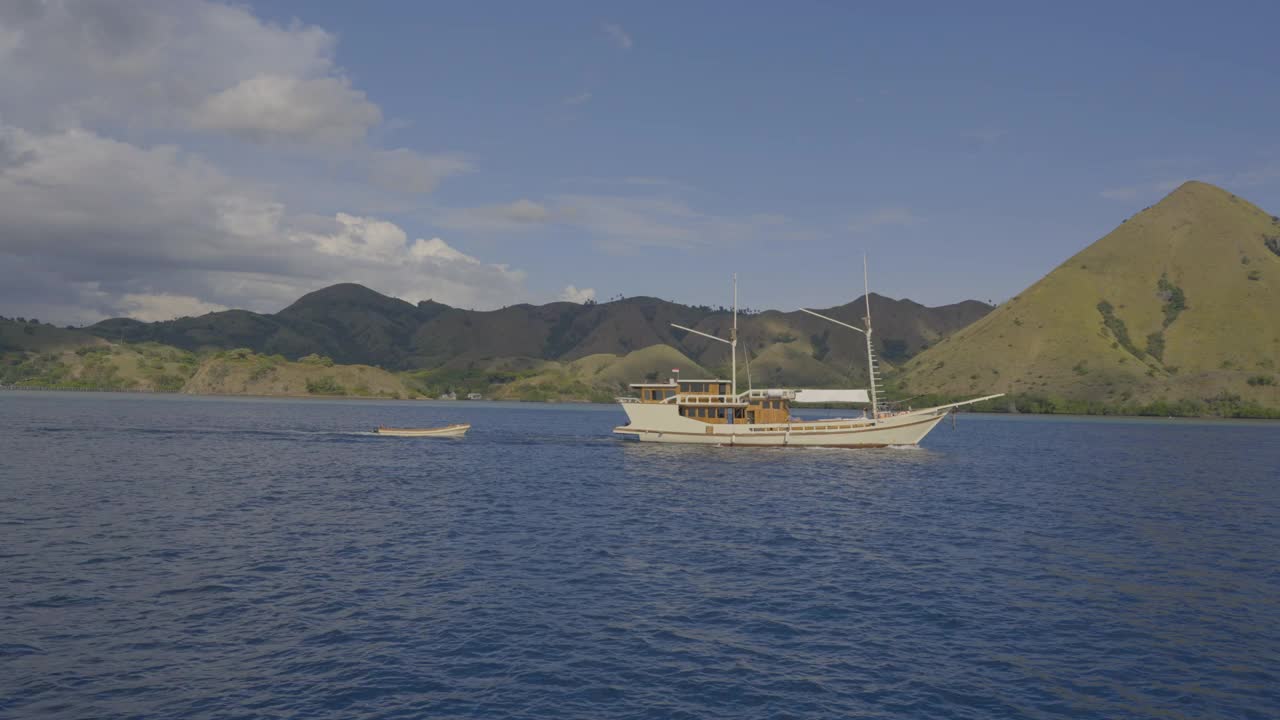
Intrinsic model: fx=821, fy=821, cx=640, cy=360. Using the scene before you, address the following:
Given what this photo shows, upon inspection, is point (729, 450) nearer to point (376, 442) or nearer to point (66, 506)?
point (376, 442)

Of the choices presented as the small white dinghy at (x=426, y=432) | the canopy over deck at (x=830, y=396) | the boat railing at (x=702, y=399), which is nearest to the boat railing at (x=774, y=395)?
the canopy over deck at (x=830, y=396)

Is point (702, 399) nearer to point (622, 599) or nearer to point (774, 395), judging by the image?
point (774, 395)

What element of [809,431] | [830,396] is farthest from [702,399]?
[830,396]

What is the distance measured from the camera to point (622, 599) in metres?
30.9

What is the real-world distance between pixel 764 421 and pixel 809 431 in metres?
5.85

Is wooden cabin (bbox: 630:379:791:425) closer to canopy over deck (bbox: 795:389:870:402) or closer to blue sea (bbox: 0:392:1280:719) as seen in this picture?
canopy over deck (bbox: 795:389:870:402)

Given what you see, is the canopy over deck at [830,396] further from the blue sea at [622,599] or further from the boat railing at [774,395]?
the blue sea at [622,599]

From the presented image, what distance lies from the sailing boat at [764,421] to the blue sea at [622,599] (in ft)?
117

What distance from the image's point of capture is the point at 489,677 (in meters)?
22.3

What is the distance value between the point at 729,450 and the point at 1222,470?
5439 centimetres

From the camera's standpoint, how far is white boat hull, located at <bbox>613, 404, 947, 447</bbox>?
104750 millimetres

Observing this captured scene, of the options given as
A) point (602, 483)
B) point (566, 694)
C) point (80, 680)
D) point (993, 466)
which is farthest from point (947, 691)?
point (993, 466)

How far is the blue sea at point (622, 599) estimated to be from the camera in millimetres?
21453

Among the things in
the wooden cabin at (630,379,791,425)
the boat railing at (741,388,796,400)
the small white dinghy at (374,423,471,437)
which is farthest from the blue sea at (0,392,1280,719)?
the small white dinghy at (374,423,471,437)
